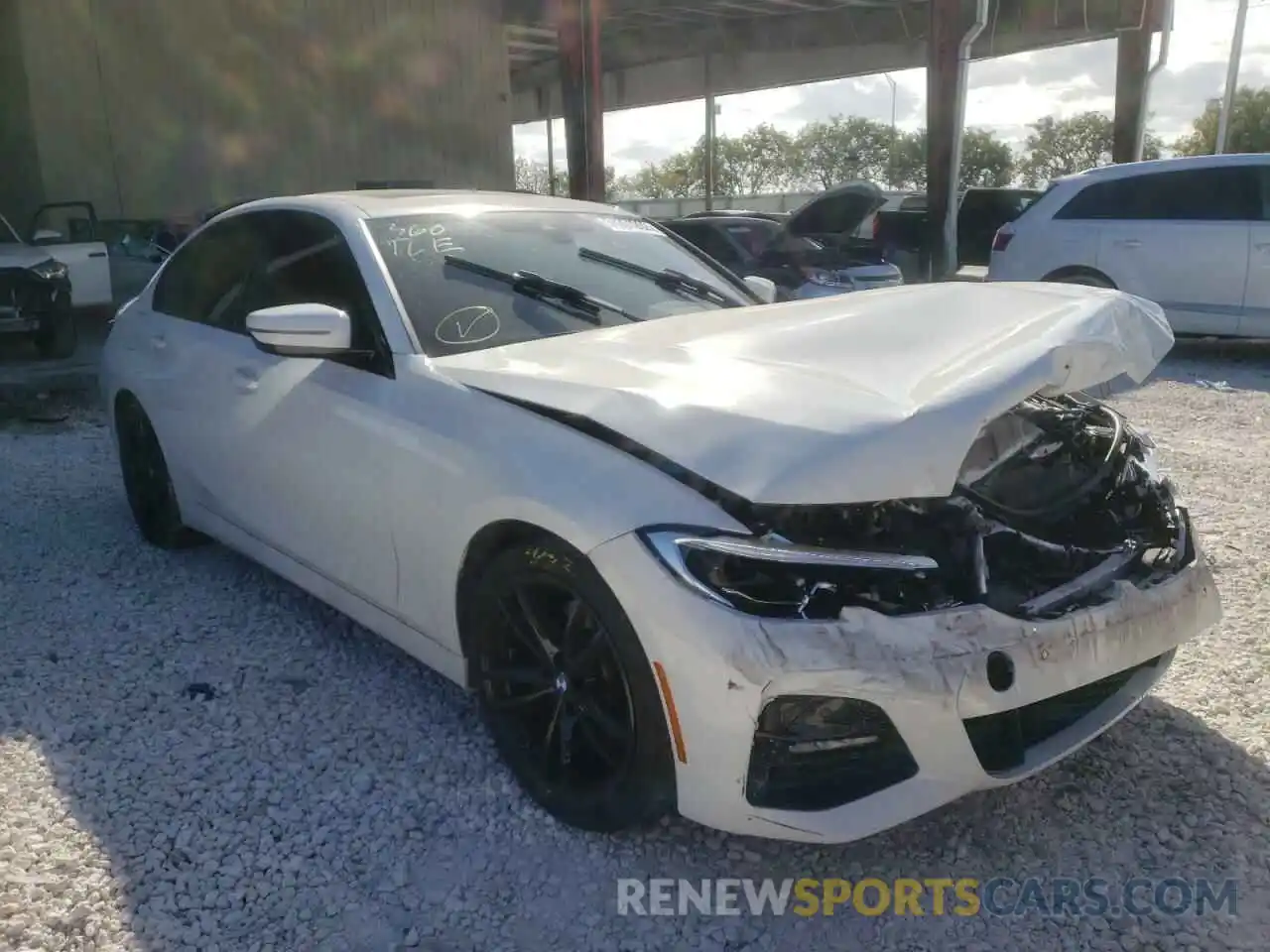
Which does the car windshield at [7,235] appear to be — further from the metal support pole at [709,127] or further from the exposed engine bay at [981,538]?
the metal support pole at [709,127]

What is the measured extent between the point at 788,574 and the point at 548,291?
1.52m

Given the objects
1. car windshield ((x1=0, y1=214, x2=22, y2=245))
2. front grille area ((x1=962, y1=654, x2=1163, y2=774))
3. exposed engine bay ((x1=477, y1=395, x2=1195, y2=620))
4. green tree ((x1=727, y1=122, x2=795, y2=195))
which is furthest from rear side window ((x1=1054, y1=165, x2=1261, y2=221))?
green tree ((x1=727, y1=122, x2=795, y2=195))

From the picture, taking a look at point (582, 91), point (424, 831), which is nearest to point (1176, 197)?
point (424, 831)

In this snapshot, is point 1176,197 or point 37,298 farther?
point 37,298

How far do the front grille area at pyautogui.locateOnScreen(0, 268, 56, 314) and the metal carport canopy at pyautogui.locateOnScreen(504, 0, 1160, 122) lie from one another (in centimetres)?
996

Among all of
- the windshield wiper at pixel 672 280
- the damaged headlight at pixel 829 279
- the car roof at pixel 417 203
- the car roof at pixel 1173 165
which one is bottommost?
the damaged headlight at pixel 829 279

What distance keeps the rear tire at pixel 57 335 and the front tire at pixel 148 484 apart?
18.8 feet

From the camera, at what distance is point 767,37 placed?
24281 mm

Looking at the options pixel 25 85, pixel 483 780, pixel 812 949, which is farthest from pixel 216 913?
pixel 25 85

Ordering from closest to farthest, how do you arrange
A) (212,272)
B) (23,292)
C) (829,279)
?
1. (212,272)
2. (23,292)
3. (829,279)

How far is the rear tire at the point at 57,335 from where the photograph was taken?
31.6 feet

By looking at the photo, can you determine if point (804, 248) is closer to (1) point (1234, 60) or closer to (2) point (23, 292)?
(2) point (23, 292)

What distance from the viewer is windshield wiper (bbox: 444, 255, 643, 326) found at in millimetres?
3379

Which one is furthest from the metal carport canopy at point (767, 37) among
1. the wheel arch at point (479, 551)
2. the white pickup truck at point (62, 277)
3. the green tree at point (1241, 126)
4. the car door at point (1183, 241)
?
the green tree at point (1241, 126)
